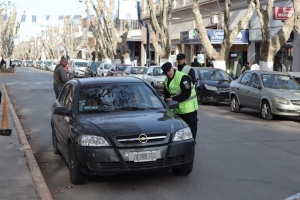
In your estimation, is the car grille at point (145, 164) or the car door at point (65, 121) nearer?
the car grille at point (145, 164)

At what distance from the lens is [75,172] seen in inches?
290

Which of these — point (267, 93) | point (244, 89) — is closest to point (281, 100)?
point (267, 93)

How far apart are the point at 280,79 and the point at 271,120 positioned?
156 centimetres

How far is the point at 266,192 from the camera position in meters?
7.02

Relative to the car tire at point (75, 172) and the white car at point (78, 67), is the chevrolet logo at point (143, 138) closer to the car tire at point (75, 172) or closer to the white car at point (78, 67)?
the car tire at point (75, 172)

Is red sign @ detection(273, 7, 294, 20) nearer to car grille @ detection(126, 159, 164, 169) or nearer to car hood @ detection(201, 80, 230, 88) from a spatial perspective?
car hood @ detection(201, 80, 230, 88)

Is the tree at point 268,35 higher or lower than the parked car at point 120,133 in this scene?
higher

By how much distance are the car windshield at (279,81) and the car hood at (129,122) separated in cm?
919

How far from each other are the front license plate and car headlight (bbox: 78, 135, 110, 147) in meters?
0.42

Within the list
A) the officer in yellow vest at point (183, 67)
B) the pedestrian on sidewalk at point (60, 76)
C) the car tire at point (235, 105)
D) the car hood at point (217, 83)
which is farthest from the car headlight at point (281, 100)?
the officer in yellow vest at point (183, 67)

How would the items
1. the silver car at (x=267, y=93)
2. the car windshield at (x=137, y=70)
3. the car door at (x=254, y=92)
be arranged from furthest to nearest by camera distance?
the car windshield at (x=137, y=70) < the car door at (x=254, y=92) < the silver car at (x=267, y=93)

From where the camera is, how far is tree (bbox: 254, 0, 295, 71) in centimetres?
2255

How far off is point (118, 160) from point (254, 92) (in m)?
10.6

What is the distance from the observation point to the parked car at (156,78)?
973 inches
